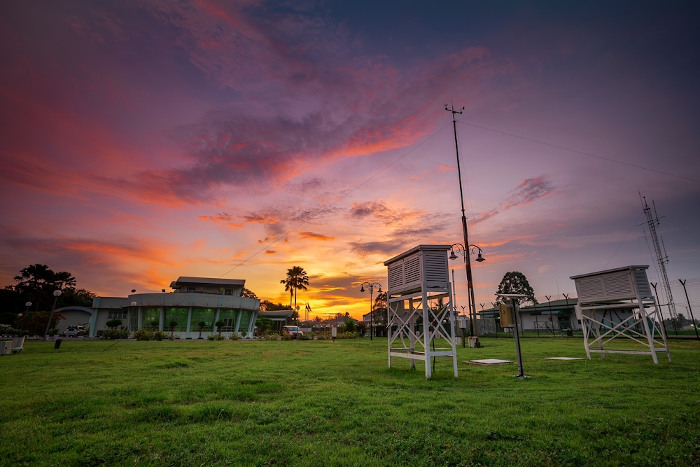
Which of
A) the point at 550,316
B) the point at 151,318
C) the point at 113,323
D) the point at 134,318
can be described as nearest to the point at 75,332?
the point at 113,323

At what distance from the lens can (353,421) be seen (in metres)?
6.41

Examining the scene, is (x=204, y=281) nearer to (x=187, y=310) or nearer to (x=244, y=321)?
(x=187, y=310)

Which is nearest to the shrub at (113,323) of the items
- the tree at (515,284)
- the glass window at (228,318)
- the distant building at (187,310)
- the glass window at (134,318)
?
the distant building at (187,310)

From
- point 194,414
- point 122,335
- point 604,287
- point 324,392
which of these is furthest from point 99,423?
point 122,335

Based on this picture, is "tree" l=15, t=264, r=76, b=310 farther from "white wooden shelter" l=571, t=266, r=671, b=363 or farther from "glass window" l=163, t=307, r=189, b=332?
"white wooden shelter" l=571, t=266, r=671, b=363

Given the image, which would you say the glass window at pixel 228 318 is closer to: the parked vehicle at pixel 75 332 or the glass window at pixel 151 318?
the glass window at pixel 151 318

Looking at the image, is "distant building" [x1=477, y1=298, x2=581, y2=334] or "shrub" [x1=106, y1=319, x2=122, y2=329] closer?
"distant building" [x1=477, y1=298, x2=581, y2=334]

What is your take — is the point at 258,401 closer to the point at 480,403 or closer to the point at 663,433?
the point at 480,403

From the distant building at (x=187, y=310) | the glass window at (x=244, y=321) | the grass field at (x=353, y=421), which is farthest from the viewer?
the glass window at (x=244, y=321)

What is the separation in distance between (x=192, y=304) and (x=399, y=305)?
156 feet

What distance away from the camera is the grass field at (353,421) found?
4.88 meters

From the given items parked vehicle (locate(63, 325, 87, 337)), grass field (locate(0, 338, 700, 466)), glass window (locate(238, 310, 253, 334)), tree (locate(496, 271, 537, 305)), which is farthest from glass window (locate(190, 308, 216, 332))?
tree (locate(496, 271, 537, 305))

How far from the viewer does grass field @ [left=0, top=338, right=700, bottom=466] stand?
488 cm

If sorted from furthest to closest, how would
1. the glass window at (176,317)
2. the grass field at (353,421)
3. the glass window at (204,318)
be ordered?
the glass window at (204,318)
the glass window at (176,317)
the grass field at (353,421)
